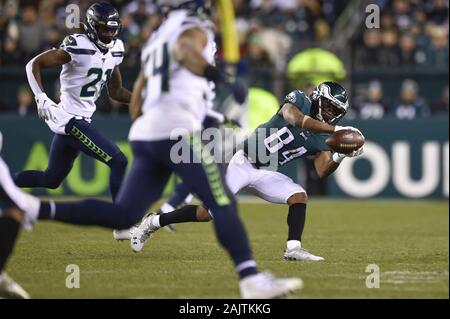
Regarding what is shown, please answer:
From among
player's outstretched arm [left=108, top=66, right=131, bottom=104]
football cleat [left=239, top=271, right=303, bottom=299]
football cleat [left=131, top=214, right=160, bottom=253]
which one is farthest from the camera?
player's outstretched arm [left=108, top=66, right=131, bottom=104]

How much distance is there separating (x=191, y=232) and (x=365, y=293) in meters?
4.50

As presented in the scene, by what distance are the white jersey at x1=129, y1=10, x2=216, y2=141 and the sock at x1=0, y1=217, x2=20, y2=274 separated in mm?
861

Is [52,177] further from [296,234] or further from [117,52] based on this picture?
[296,234]

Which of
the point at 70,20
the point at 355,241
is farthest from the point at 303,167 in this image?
the point at 355,241

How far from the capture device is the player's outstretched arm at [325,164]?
8211 mm

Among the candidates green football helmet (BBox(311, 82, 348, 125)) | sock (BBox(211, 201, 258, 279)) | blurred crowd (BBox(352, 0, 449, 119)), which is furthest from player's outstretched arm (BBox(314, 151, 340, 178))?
blurred crowd (BBox(352, 0, 449, 119))

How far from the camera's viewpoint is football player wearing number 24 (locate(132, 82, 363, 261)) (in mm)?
7980

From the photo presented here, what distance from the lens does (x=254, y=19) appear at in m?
17.8

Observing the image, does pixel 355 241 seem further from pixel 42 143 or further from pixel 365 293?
pixel 42 143

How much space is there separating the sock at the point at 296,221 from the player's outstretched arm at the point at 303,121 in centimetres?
65

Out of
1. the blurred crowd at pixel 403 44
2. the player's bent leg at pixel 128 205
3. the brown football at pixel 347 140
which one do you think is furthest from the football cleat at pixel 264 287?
the blurred crowd at pixel 403 44

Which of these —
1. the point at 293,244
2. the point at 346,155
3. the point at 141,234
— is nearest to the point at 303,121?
the point at 346,155

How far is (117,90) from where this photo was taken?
912cm

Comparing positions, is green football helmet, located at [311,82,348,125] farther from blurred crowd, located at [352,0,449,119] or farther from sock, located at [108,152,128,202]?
blurred crowd, located at [352,0,449,119]
